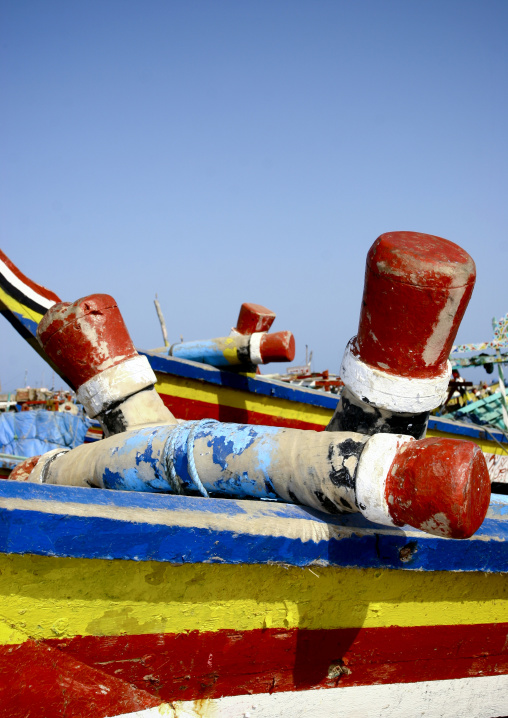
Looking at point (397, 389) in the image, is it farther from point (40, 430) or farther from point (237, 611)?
point (40, 430)

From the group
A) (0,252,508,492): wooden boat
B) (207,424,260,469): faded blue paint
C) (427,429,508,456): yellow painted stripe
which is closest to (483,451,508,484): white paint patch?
(0,252,508,492): wooden boat

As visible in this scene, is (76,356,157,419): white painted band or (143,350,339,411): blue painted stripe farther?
(143,350,339,411): blue painted stripe

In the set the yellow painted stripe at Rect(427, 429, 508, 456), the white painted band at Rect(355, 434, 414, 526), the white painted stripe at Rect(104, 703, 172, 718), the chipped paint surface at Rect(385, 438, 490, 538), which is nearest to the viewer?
the chipped paint surface at Rect(385, 438, 490, 538)

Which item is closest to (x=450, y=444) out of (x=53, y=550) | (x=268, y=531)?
(x=268, y=531)

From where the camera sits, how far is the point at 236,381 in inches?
185

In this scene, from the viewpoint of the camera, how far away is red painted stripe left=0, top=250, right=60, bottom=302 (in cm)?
394

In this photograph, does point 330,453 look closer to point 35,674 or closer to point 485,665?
point 35,674

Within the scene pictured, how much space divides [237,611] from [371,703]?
60cm

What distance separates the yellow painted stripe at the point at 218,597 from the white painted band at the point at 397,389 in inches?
18.9

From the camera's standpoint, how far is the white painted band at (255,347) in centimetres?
437

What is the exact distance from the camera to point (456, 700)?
70.9 inches

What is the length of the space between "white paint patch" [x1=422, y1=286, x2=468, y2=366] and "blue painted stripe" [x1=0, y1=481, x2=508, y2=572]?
509 millimetres

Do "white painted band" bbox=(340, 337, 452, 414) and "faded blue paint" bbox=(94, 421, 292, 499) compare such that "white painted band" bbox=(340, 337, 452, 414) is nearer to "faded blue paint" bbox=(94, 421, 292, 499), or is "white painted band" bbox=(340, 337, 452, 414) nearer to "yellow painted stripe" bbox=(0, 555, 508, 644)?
"faded blue paint" bbox=(94, 421, 292, 499)

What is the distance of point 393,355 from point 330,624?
A: 0.79 meters
